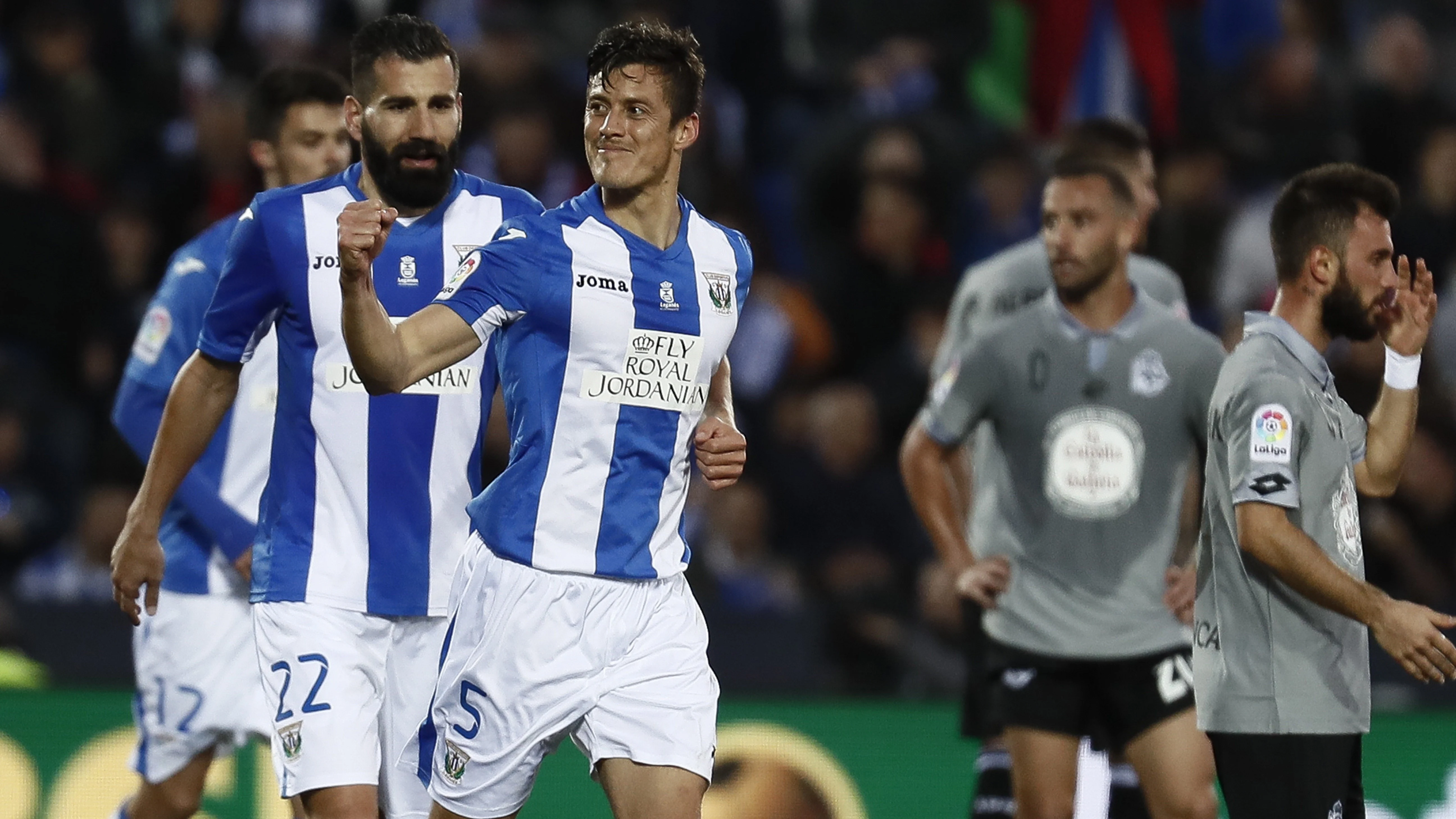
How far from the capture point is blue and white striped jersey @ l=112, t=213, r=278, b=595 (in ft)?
20.0

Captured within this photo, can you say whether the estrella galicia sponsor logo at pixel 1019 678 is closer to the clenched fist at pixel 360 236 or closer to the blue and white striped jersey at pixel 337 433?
the blue and white striped jersey at pixel 337 433

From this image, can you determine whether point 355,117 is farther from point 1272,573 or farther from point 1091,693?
point 1091,693

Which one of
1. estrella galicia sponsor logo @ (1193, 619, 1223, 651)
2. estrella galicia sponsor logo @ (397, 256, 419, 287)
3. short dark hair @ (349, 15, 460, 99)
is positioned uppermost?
short dark hair @ (349, 15, 460, 99)

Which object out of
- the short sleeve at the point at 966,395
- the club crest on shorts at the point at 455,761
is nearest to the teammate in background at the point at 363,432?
the club crest on shorts at the point at 455,761

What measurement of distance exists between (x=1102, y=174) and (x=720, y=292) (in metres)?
1.96

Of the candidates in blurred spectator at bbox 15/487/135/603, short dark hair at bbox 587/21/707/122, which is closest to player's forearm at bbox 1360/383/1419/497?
short dark hair at bbox 587/21/707/122

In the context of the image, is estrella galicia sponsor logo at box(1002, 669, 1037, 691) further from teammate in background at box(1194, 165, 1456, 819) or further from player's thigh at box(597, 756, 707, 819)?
player's thigh at box(597, 756, 707, 819)

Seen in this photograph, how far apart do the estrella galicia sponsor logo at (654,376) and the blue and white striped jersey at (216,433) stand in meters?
1.83

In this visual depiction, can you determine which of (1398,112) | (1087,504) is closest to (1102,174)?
(1087,504)

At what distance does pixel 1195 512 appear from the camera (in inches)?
291

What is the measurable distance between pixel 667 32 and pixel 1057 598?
242 cm

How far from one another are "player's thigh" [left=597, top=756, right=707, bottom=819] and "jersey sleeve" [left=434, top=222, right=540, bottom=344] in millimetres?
1030

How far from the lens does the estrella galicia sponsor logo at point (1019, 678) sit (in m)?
6.34

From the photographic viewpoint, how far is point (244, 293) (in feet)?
16.8
